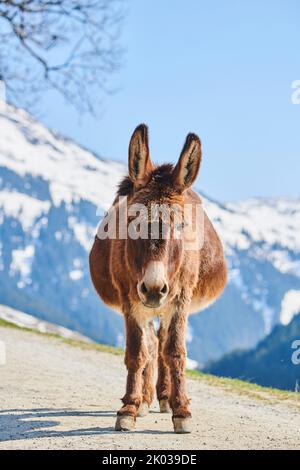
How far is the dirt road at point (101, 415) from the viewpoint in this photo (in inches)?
321

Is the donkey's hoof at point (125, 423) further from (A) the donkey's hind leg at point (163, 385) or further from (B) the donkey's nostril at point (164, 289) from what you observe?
(B) the donkey's nostril at point (164, 289)

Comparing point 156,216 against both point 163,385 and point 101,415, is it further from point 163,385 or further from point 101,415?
point 101,415

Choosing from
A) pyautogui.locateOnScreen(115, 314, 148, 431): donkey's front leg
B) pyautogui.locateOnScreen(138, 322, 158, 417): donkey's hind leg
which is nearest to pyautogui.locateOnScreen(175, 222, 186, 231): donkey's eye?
pyautogui.locateOnScreen(115, 314, 148, 431): donkey's front leg

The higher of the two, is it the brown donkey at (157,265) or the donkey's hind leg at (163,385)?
the brown donkey at (157,265)

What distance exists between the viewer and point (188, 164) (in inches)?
338

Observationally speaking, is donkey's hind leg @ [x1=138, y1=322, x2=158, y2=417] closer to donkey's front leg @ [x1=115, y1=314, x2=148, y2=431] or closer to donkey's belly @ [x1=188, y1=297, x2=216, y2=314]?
donkey's belly @ [x1=188, y1=297, x2=216, y2=314]

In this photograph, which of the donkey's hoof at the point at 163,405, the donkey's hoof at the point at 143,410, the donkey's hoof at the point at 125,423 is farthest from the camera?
the donkey's hoof at the point at 163,405

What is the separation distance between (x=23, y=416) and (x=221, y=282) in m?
3.45

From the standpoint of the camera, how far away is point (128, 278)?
348 inches

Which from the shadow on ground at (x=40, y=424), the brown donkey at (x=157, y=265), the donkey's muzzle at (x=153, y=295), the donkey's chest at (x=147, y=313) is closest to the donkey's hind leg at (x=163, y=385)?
the shadow on ground at (x=40, y=424)

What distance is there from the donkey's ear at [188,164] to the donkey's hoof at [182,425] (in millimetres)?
2587

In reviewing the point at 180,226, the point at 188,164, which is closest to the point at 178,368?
the point at 180,226
